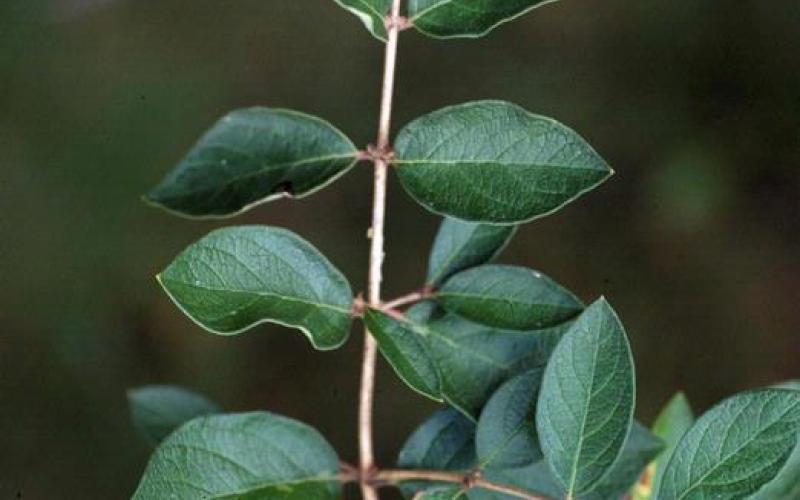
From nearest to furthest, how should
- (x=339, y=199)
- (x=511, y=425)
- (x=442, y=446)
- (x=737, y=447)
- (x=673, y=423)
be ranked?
(x=737, y=447)
(x=511, y=425)
(x=442, y=446)
(x=673, y=423)
(x=339, y=199)

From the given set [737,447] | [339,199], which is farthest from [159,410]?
[339,199]

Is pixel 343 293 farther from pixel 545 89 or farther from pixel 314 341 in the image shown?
pixel 545 89

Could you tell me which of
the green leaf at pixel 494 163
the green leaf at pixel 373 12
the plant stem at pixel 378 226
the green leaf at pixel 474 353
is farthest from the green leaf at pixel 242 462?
the green leaf at pixel 373 12

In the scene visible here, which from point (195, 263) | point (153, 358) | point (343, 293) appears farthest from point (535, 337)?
point (153, 358)

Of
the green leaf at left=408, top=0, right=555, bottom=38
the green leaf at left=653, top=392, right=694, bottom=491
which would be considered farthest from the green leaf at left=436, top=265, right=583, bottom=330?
the green leaf at left=653, top=392, right=694, bottom=491

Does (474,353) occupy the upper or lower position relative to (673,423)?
upper

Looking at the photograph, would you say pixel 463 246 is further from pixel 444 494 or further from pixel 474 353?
pixel 444 494

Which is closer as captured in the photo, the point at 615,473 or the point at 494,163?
the point at 494,163
